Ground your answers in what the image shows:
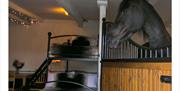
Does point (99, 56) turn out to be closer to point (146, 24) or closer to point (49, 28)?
point (146, 24)

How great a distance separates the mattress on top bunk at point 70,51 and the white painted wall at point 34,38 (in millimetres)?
3549

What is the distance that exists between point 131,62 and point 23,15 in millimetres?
4333

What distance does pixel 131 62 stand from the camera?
243 centimetres

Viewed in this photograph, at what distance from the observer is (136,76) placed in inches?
89.4

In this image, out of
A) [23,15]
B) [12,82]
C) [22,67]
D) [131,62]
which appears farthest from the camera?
[22,67]

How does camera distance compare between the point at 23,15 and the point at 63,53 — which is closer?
the point at 63,53

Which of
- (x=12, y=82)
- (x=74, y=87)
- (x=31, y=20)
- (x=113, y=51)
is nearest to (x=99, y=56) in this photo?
(x=113, y=51)

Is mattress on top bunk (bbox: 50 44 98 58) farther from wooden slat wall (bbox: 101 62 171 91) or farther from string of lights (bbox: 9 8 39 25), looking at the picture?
string of lights (bbox: 9 8 39 25)

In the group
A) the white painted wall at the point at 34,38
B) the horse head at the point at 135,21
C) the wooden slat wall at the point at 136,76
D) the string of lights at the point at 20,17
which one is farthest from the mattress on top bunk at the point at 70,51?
the white painted wall at the point at 34,38

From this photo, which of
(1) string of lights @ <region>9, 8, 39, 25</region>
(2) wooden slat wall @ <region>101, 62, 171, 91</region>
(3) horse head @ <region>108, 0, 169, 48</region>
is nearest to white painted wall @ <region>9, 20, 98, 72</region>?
(1) string of lights @ <region>9, 8, 39, 25</region>

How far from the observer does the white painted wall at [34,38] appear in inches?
318

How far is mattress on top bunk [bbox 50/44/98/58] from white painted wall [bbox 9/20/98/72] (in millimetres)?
3549

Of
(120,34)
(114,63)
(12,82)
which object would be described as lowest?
(12,82)

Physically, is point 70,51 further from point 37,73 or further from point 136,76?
point 136,76
